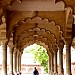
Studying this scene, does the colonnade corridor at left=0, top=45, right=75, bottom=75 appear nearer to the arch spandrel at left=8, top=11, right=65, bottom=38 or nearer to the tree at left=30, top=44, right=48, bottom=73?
the arch spandrel at left=8, top=11, right=65, bottom=38

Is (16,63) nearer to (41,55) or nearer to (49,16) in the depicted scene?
(49,16)

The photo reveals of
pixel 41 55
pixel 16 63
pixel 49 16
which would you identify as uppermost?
pixel 49 16

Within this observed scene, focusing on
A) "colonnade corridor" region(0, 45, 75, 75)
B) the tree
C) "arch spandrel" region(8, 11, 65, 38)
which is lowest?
the tree

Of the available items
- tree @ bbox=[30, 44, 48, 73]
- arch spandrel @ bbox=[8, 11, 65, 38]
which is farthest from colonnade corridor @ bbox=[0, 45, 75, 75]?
tree @ bbox=[30, 44, 48, 73]

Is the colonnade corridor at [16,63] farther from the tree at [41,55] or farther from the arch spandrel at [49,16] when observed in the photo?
the tree at [41,55]

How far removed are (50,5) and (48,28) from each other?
19.8 ft

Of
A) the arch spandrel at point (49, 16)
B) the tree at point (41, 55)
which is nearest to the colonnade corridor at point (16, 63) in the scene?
the arch spandrel at point (49, 16)

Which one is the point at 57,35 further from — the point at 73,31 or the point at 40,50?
→ the point at 40,50

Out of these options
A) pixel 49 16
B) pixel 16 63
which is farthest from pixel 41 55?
pixel 49 16

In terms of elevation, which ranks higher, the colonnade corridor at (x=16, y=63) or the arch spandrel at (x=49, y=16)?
the arch spandrel at (x=49, y=16)

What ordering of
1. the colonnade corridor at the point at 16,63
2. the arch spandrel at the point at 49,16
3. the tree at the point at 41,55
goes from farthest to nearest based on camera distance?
the tree at the point at 41,55
the colonnade corridor at the point at 16,63
the arch spandrel at the point at 49,16

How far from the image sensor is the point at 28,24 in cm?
2308

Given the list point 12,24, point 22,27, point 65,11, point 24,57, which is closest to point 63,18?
point 65,11

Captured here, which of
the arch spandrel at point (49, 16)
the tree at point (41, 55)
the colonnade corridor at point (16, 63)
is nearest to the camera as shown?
the arch spandrel at point (49, 16)
